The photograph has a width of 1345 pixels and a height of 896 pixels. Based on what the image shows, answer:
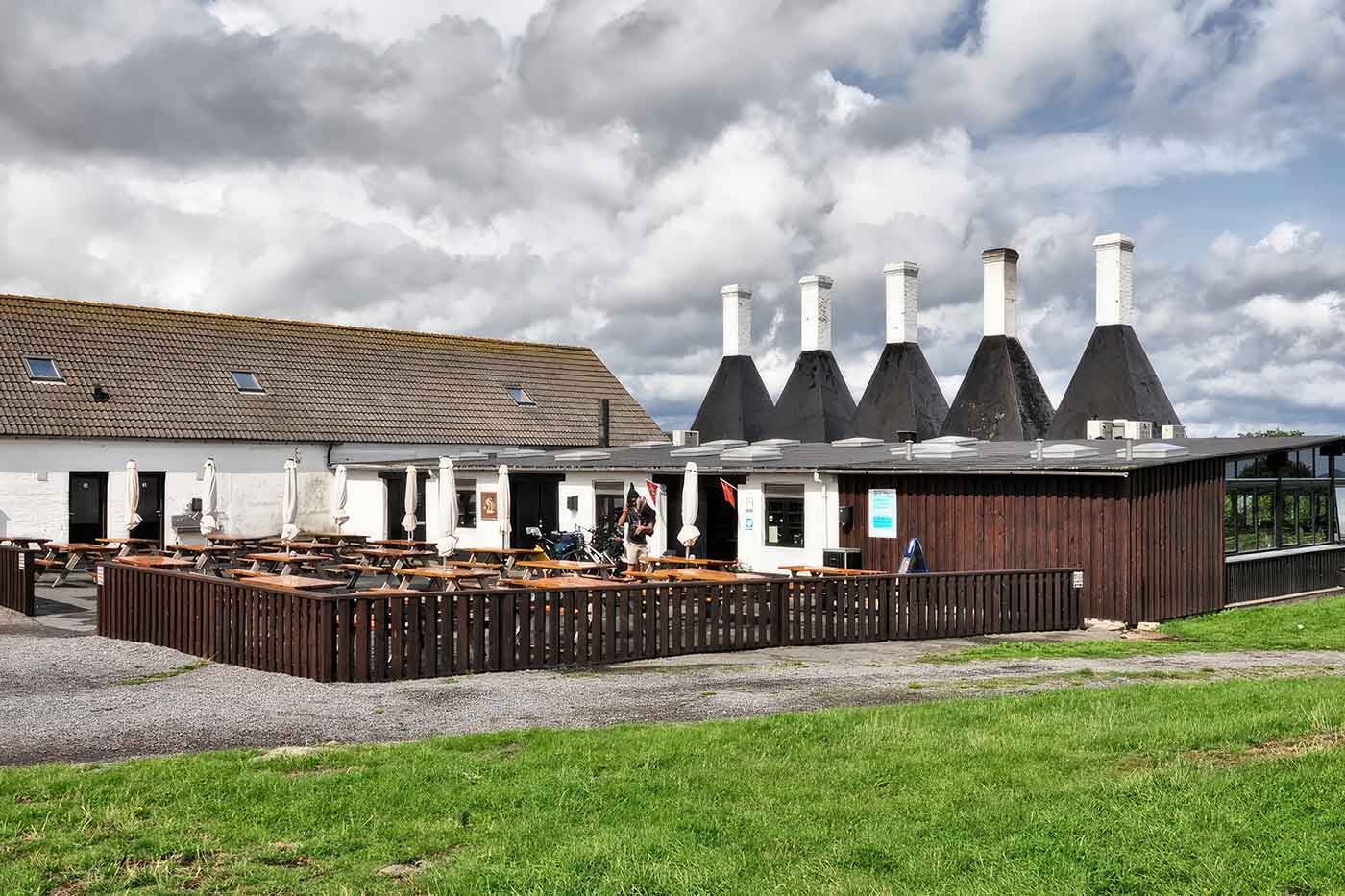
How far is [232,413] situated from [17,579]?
512 inches

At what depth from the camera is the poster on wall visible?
2167 centimetres

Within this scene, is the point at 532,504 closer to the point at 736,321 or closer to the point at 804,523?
the point at 804,523

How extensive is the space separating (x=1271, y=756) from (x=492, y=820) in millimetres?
4968

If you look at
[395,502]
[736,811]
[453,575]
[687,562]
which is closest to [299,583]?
[453,575]

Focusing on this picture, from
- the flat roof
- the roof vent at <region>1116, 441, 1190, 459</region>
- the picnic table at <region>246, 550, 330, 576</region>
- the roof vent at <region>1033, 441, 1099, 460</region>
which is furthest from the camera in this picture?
the picnic table at <region>246, 550, 330, 576</region>

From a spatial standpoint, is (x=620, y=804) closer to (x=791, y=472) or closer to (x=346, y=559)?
(x=791, y=472)

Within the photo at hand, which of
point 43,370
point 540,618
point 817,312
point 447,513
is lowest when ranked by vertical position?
point 540,618

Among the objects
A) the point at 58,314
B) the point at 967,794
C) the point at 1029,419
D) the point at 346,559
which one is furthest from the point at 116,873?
the point at 1029,419

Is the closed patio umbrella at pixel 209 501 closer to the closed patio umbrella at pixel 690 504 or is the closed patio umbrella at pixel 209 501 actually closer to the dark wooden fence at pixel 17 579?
the dark wooden fence at pixel 17 579

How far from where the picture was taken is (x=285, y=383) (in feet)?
114

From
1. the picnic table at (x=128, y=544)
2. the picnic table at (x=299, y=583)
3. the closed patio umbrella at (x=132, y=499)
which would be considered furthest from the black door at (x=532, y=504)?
the picnic table at (x=299, y=583)

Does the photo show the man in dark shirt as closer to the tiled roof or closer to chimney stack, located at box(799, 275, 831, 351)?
the tiled roof

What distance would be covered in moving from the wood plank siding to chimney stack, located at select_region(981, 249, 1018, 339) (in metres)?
17.5

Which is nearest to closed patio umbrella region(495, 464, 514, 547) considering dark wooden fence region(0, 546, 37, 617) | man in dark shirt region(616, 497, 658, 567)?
man in dark shirt region(616, 497, 658, 567)
